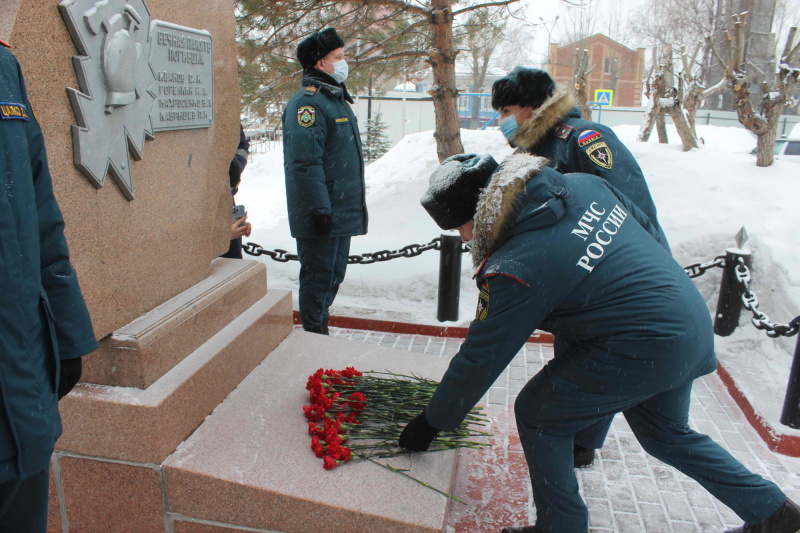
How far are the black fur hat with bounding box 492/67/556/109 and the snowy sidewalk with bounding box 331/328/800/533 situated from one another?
1753mm

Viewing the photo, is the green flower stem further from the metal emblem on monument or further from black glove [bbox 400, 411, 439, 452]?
the metal emblem on monument

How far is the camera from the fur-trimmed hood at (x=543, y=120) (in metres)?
3.29

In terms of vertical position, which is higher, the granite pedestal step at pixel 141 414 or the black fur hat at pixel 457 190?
the black fur hat at pixel 457 190

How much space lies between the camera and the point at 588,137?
3.22 meters

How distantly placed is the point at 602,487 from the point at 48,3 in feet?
9.83

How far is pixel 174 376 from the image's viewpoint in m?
2.69

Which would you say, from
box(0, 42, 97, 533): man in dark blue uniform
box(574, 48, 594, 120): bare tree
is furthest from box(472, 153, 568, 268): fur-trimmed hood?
box(574, 48, 594, 120): bare tree

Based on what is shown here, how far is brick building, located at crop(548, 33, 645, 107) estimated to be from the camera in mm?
41875

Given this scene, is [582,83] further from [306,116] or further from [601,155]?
[601,155]

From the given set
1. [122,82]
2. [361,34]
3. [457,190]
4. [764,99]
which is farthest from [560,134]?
[764,99]

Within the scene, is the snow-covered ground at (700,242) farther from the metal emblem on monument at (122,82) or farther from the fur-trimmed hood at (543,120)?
the metal emblem on monument at (122,82)

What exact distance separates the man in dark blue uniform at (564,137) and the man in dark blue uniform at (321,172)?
1191 mm

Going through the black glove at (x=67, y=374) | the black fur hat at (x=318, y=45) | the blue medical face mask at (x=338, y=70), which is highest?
the black fur hat at (x=318, y=45)

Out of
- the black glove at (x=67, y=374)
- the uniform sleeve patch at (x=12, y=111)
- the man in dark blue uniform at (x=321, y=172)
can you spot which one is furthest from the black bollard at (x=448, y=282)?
the uniform sleeve patch at (x=12, y=111)
